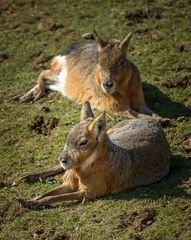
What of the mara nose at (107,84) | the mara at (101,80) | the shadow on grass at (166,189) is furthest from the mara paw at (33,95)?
the shadow on grass at (166,189)

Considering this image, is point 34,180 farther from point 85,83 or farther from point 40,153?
point 85,83

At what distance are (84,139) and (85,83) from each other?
3229 mm

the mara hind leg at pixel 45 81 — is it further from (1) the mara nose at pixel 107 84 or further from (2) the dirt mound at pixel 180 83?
(2) the dirt mound at pixel 180 83

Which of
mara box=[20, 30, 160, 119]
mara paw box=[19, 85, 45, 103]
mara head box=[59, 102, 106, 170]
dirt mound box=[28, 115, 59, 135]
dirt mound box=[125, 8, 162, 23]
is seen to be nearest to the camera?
mara head box=[59, 102, 106, 170]

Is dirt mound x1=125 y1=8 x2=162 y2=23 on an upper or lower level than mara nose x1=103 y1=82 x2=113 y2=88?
lower

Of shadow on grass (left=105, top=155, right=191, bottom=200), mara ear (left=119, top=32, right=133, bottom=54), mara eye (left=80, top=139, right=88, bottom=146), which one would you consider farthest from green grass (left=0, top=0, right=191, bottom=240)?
mara ear (left=119, top=32, right=133, bottom=54)

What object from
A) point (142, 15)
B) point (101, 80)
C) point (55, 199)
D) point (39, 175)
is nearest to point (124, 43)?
point (101, 80)

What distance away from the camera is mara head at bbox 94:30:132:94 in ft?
31.1

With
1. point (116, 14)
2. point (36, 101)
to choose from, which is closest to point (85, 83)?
point (36, 101)

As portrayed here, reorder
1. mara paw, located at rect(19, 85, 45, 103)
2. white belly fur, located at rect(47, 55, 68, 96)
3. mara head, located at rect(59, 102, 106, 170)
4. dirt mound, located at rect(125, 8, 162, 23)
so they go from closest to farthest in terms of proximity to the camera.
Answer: mara head, located at rect(59, 102, 106, 170), mara paw, located at rect(19, 85, 45, 103), white belly fur, located at rect(47, 55, 68, 96), dirt mound, located at rect(125, 8, 162, 23)

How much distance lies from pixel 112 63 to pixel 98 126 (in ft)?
7.63

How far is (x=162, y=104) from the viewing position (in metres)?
10.0

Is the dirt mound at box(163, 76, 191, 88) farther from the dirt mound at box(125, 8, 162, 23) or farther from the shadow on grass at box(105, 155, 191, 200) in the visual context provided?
the dirt mound at box(125, 8, 162, 23)

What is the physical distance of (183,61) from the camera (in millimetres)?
10938
